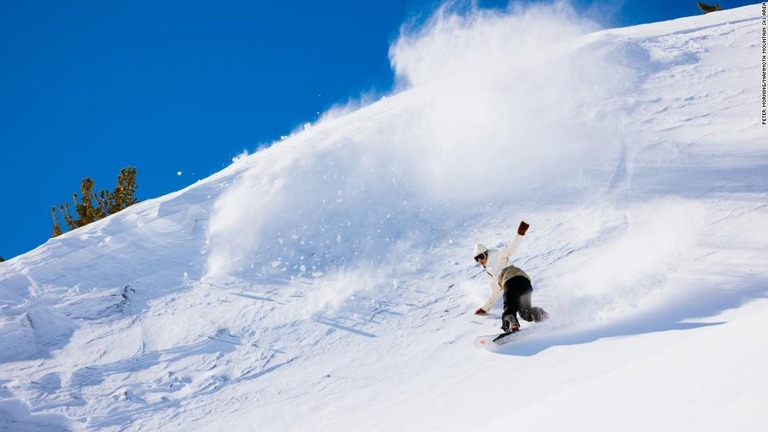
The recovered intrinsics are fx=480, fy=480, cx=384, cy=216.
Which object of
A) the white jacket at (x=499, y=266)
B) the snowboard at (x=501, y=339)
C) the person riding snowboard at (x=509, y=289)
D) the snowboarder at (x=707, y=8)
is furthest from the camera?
the snowboarder at (x=707, y=8)

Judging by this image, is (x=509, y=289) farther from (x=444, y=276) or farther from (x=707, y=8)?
(x=707, y=8)

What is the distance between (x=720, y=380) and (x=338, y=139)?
11.1m

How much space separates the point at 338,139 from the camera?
1250 cm

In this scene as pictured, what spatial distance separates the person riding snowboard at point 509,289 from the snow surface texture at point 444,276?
20 cm

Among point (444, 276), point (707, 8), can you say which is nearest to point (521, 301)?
point (444, 276)

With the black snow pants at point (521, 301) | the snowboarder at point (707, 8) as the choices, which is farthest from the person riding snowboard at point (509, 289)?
the snowboarder at point (707, 8)

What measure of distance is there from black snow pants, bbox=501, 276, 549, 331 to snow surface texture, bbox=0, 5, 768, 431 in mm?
A: 192

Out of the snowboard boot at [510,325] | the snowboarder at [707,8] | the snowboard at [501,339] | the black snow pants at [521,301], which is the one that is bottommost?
the snowboard at [501,339]

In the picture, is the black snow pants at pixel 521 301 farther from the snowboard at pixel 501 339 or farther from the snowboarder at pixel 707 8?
the snowboarder at pixel 707 8

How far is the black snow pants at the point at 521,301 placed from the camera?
219 inches

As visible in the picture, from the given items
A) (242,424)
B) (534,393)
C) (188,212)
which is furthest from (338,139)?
(534,393)

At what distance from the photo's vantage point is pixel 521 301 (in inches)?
221

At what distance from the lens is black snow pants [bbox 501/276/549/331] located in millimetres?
5559

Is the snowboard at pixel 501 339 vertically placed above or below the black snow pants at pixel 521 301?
below
